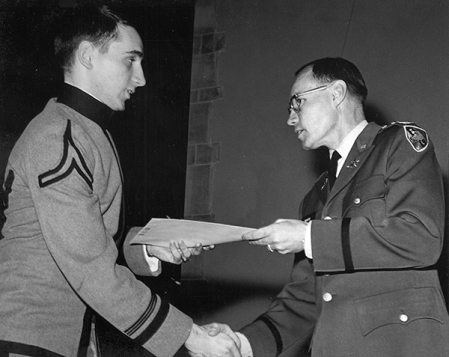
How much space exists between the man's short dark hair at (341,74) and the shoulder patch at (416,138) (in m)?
0.41

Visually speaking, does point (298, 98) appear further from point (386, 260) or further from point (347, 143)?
point (386, 260)

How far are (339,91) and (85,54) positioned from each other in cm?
106

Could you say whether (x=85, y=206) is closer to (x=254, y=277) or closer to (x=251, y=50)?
(x=254, y=277)

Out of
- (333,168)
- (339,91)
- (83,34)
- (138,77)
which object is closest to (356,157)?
(333,168)

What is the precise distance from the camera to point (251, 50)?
460 centimetres

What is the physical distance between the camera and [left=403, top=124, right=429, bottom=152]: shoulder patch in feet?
7.17

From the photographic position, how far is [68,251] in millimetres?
1903

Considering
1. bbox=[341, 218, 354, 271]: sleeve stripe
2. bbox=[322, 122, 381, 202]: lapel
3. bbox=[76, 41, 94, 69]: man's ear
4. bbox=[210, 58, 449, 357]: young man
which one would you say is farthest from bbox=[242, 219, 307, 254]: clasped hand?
bbox=[76, 41, 94, 69]: man's ear

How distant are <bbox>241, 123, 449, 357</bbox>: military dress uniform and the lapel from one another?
40mm

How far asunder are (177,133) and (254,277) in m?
1.19

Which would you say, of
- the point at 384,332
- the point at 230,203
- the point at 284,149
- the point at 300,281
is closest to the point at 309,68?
the point at 300,281

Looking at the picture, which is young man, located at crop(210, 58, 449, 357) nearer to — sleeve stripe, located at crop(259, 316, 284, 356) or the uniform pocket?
the uniform pocket

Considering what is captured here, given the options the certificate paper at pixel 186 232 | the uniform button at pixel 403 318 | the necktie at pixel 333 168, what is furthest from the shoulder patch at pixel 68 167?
the uniform button at pixel 403 318

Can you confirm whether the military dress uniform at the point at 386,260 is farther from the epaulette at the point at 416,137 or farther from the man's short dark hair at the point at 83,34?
the man's short dark hair at the point at 83,34
